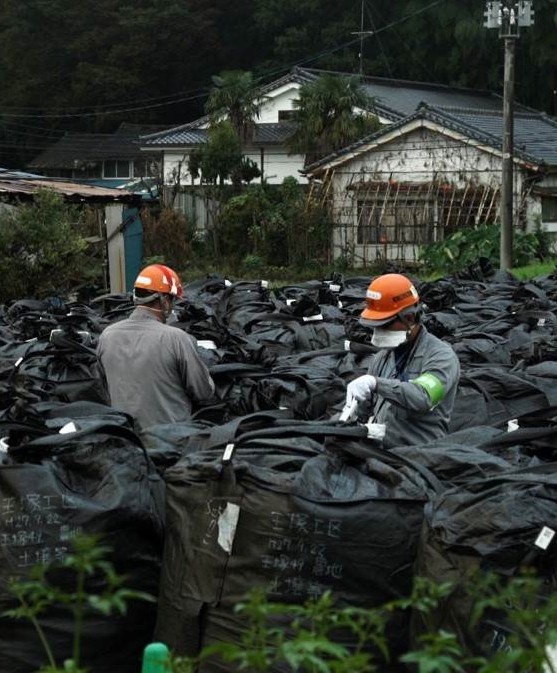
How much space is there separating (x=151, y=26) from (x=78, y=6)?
4155 mm

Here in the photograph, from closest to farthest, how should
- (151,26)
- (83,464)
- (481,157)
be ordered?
(83,464)
(481,157)
(151,26)

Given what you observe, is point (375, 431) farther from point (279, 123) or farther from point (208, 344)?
point (279, 123)

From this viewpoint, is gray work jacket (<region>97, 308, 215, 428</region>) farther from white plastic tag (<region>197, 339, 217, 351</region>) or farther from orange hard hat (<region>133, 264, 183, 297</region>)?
white plastic tag (<region>197, 339, 217, 351</region>)

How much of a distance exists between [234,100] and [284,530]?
135ft

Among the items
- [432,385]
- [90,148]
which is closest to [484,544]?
[432,385]

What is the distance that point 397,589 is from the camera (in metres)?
4.22

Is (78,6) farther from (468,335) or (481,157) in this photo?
(468,335)

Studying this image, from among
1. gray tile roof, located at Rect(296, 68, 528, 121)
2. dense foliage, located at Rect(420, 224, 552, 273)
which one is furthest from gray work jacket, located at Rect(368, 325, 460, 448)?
gray tile roof, located at Rect(296, 68, 528, 121)

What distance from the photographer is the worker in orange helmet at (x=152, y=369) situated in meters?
6.97

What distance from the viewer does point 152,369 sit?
6.99m

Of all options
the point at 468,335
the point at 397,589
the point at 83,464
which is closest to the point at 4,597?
the point at 83,464

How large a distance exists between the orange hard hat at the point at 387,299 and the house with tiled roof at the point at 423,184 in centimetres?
3038

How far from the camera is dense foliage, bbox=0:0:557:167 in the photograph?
183ft

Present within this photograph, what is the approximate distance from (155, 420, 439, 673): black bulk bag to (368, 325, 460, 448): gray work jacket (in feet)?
3.60
